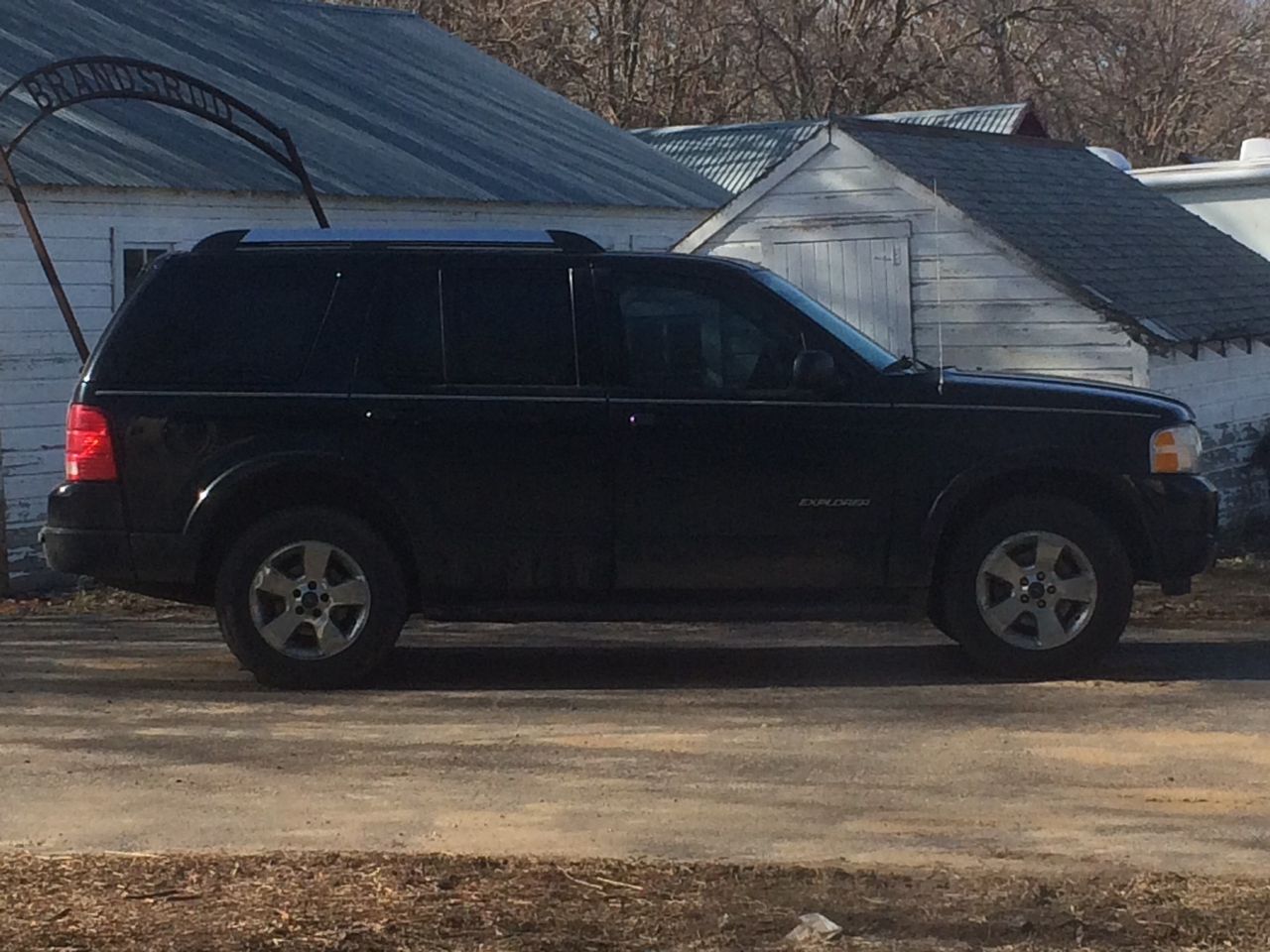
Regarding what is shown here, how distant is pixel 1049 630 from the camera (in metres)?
9.17

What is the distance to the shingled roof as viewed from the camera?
14602mm

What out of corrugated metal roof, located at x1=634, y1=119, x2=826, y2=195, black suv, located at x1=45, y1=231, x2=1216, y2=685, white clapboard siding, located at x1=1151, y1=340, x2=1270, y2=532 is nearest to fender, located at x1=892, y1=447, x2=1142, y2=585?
black suv, located at x1=45, y1=231, x2=1216, y2=685

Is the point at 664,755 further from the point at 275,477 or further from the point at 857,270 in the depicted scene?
the point at 857,270

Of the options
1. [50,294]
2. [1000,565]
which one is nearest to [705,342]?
[1000,565]

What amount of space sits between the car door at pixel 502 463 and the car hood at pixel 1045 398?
5.00 feet

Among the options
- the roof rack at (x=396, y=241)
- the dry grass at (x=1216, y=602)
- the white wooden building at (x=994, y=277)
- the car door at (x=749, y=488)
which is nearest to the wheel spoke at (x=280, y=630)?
the car door at (x=749, y=488)

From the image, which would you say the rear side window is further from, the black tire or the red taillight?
the black tire

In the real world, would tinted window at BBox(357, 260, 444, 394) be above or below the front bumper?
above

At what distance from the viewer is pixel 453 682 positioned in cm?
957

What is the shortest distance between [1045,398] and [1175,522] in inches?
30.2

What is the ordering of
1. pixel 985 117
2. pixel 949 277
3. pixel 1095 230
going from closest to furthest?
pixel 949 277, pixel 1095 230, pixel 985 117

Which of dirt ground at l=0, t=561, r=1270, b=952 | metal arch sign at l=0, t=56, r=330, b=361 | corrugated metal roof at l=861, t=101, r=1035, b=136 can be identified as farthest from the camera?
corrugated metal roof at l=861, t=101, r=1035, b=136

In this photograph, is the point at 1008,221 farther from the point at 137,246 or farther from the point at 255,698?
the point at 255,698

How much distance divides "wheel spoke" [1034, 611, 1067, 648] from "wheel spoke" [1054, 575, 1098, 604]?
99 millimetres
